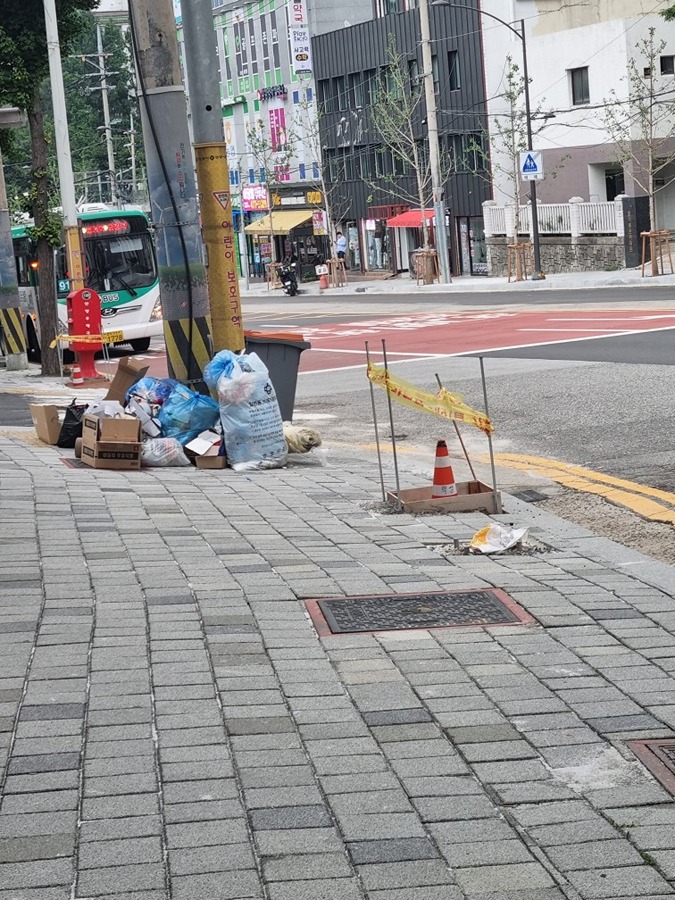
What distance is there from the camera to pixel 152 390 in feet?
42.1

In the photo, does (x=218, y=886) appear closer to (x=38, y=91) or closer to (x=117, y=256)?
(x=38, y=91)

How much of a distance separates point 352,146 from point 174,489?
57.2m

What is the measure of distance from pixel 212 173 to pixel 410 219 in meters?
46.3

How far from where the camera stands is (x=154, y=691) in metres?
5.45

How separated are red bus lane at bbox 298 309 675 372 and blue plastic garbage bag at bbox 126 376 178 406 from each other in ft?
27.5

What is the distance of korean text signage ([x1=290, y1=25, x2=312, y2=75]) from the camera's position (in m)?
67.4

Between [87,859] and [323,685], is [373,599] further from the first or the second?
[87,859]

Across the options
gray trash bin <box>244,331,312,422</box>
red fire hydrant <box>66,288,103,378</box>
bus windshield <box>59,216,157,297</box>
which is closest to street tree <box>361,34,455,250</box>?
bus windshield <box>59,216,157,297</box>

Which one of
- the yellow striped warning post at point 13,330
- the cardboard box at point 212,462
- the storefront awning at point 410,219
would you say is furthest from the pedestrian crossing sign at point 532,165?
the cardboard box at point 212,462

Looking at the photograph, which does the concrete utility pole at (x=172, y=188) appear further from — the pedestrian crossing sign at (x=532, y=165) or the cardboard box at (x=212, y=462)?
the pedestrian crossing sign at (x=532, y=165)

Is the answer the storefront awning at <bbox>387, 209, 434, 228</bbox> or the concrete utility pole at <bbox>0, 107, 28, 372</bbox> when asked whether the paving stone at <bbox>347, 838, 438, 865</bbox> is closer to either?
the concrete utility pole at <bbox>0, 107, 28, 372</bbox>

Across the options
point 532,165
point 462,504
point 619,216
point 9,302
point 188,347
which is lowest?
point 462,504

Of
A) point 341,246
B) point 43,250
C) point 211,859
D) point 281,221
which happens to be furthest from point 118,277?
point 281,221

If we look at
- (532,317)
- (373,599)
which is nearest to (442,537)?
(373,599)
